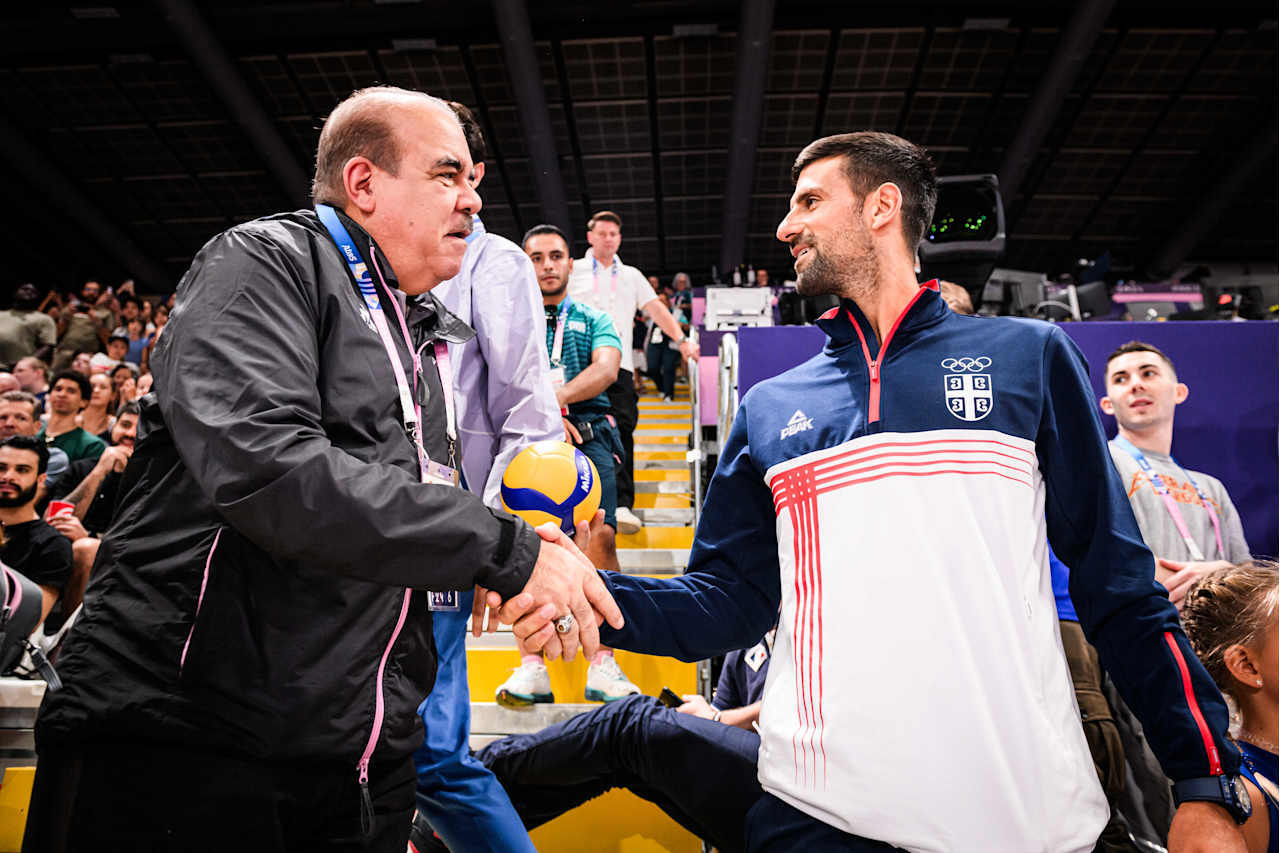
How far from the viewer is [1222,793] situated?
1250 millimetres

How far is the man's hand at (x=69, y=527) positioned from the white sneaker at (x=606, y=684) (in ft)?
8.80

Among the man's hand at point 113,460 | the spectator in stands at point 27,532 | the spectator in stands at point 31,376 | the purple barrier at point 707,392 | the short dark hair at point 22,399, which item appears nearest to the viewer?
the spectator in stands at point 27,532

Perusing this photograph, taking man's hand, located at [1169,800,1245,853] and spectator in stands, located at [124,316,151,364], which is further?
spectator in stands, located at [124,316,151,364]

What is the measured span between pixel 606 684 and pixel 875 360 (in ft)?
6.61

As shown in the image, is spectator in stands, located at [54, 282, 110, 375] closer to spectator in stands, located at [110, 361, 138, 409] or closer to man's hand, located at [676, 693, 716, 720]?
spectator in stands, located at [110, 361, 138, 409]

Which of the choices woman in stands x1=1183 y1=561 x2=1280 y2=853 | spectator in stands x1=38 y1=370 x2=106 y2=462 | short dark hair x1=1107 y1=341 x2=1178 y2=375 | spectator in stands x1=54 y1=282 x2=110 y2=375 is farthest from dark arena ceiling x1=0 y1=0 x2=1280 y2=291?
woman in stands x1=1183 y1=561 x2=1280 y2=853

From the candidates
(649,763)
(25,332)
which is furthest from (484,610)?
(25,332)

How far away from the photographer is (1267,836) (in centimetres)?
168

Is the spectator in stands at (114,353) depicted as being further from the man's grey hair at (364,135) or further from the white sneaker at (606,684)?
the man's grey hair at (364,135)

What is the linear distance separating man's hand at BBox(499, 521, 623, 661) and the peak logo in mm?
443

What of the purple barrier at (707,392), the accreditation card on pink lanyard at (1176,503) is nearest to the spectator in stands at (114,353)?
the purple barrier at (707,392)

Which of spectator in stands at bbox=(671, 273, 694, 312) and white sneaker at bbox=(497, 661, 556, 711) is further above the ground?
spectator in stands at bbox=(671, 273, 694, 312)

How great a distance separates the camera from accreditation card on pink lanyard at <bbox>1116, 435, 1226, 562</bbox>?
3.09 meters

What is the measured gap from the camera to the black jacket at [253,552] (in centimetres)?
105
